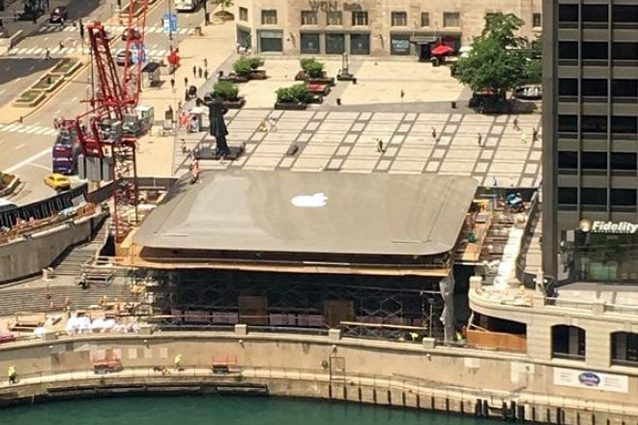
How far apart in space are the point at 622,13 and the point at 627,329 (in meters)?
26.9

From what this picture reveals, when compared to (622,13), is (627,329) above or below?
below

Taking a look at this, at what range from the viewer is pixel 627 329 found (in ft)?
655

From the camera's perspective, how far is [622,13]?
200 m
